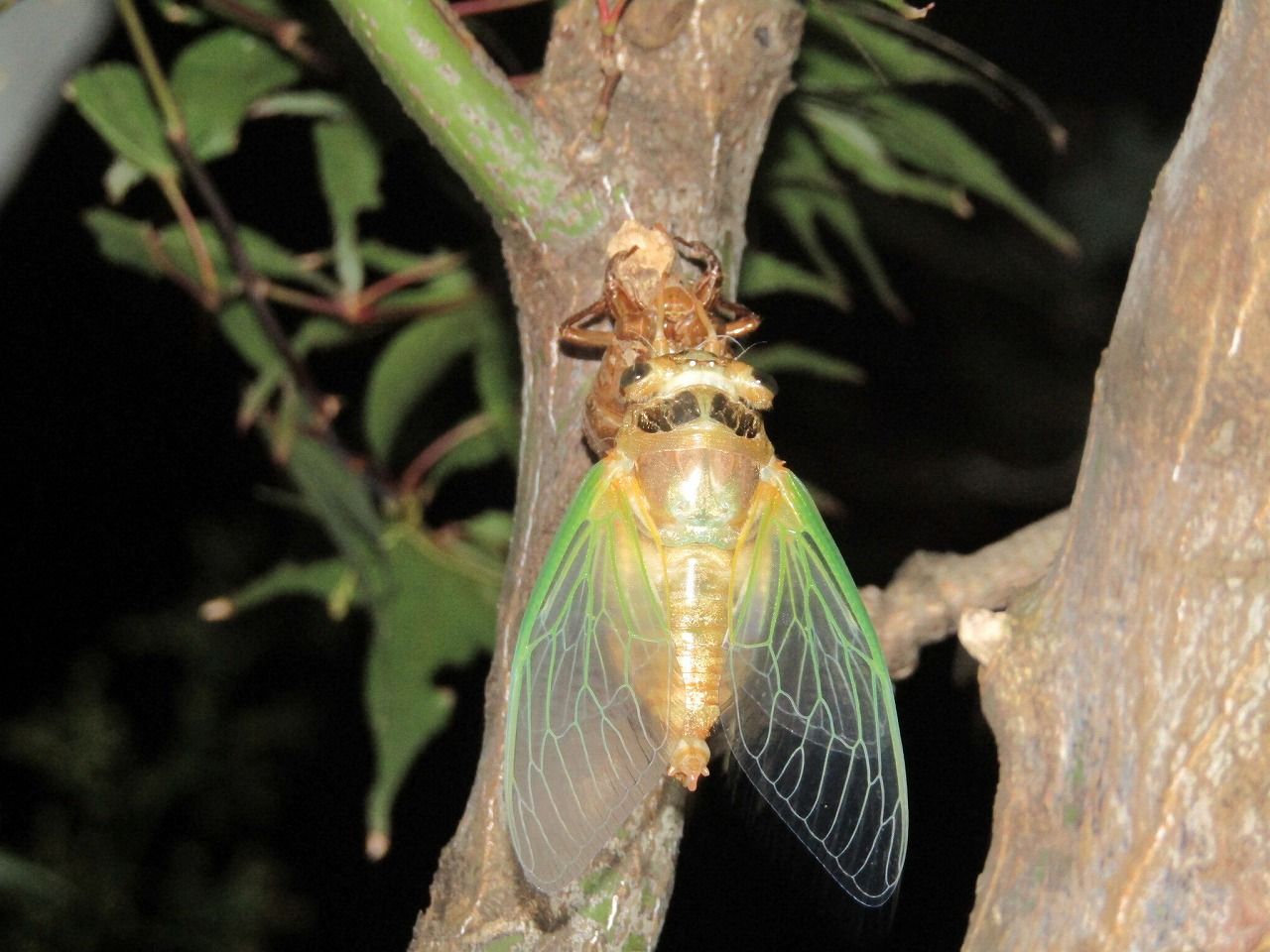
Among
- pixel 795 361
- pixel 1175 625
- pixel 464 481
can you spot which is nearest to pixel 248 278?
pixel 464 481

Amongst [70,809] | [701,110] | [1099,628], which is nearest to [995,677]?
[1099,628]

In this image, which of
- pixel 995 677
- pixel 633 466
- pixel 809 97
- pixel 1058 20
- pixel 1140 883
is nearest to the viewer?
pixel 1140 883

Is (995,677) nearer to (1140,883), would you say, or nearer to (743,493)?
(1140,883)

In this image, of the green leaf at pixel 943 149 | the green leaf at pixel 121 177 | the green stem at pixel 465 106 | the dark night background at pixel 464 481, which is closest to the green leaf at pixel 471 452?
the dark night background at pixel 464 481

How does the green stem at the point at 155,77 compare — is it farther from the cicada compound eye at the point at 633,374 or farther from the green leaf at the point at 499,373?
the cicada compound eye at the point at 633,374

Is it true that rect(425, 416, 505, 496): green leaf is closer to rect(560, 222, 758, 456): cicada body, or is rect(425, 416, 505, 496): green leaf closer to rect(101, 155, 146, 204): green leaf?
rect(101, 155, 146, 204): green leaf

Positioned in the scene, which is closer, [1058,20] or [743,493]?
[743,493]
